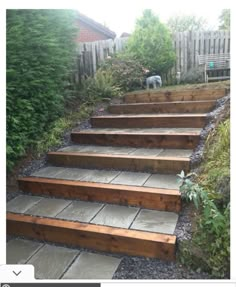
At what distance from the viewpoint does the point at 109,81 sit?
194 inches

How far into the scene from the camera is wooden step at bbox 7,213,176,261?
1969 mm

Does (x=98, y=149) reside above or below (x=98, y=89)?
below

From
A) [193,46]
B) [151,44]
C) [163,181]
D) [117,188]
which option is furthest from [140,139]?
[193,46]

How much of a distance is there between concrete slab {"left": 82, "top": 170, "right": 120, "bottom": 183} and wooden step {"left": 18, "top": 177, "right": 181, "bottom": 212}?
11cm

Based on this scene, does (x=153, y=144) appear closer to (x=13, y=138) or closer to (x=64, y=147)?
(x=64, y=147)

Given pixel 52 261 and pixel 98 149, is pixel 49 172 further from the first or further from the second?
pixel 52 261

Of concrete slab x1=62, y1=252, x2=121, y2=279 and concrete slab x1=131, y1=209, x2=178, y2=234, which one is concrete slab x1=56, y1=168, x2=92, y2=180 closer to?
concrete slab x1=131, y1=209, x2=178, y2=234

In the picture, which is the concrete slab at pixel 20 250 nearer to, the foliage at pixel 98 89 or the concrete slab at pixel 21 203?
the concrete slab at pixel 21 203

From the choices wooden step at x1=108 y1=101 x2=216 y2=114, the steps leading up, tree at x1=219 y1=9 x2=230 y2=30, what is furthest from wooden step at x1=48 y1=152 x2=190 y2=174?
tree at x1=219 y1=9 x2=230 y2=30

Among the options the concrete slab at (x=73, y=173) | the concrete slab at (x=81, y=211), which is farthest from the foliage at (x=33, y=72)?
the concrete slab at (x=81, y=211)

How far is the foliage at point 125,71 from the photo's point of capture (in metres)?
5.25

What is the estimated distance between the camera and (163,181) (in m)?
2.56

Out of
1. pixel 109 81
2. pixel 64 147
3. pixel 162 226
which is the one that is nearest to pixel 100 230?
pixel 162 226

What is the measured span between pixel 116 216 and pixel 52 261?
1.95 ft
